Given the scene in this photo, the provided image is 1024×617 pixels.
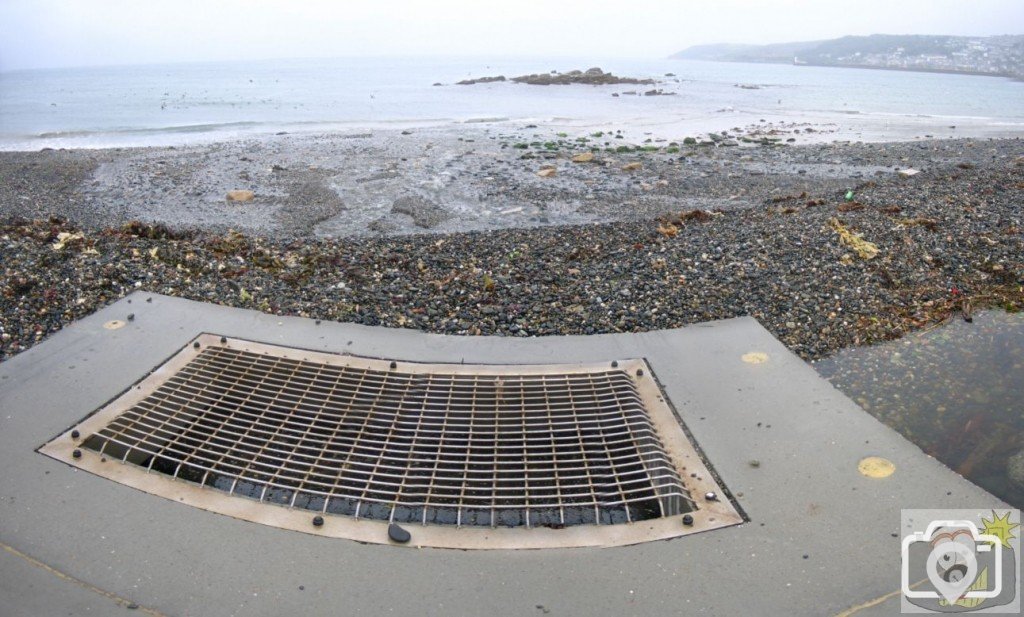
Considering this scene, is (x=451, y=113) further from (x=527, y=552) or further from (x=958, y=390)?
(x=527, y=552)

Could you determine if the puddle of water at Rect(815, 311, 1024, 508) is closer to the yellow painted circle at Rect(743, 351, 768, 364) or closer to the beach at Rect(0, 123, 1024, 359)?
the beach at Rect(0, 123, 1024, 359)

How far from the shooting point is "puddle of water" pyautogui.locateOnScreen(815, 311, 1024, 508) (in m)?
3.84

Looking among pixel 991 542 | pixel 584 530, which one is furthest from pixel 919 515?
pixel 584 530

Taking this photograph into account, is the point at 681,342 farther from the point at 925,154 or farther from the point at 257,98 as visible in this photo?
the point at 257,98

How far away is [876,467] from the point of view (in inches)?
141

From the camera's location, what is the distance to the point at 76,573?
2910 millimetres

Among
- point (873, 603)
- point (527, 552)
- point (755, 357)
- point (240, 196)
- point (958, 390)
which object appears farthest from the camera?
point (240, 196)

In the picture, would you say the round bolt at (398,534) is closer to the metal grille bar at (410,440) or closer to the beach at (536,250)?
the metal grille bar at (410,440)

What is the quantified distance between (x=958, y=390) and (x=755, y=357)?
1488 millimetres

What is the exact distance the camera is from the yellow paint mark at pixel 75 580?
273 centimetres

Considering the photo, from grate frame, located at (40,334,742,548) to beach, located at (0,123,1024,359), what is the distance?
881mm

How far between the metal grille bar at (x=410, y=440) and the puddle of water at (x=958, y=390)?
1.84 m

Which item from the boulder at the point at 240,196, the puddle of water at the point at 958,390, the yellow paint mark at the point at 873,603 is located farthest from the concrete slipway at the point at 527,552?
the boulder at the point at 240,196

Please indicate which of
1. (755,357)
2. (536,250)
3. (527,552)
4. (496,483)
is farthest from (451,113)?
(527,552)
